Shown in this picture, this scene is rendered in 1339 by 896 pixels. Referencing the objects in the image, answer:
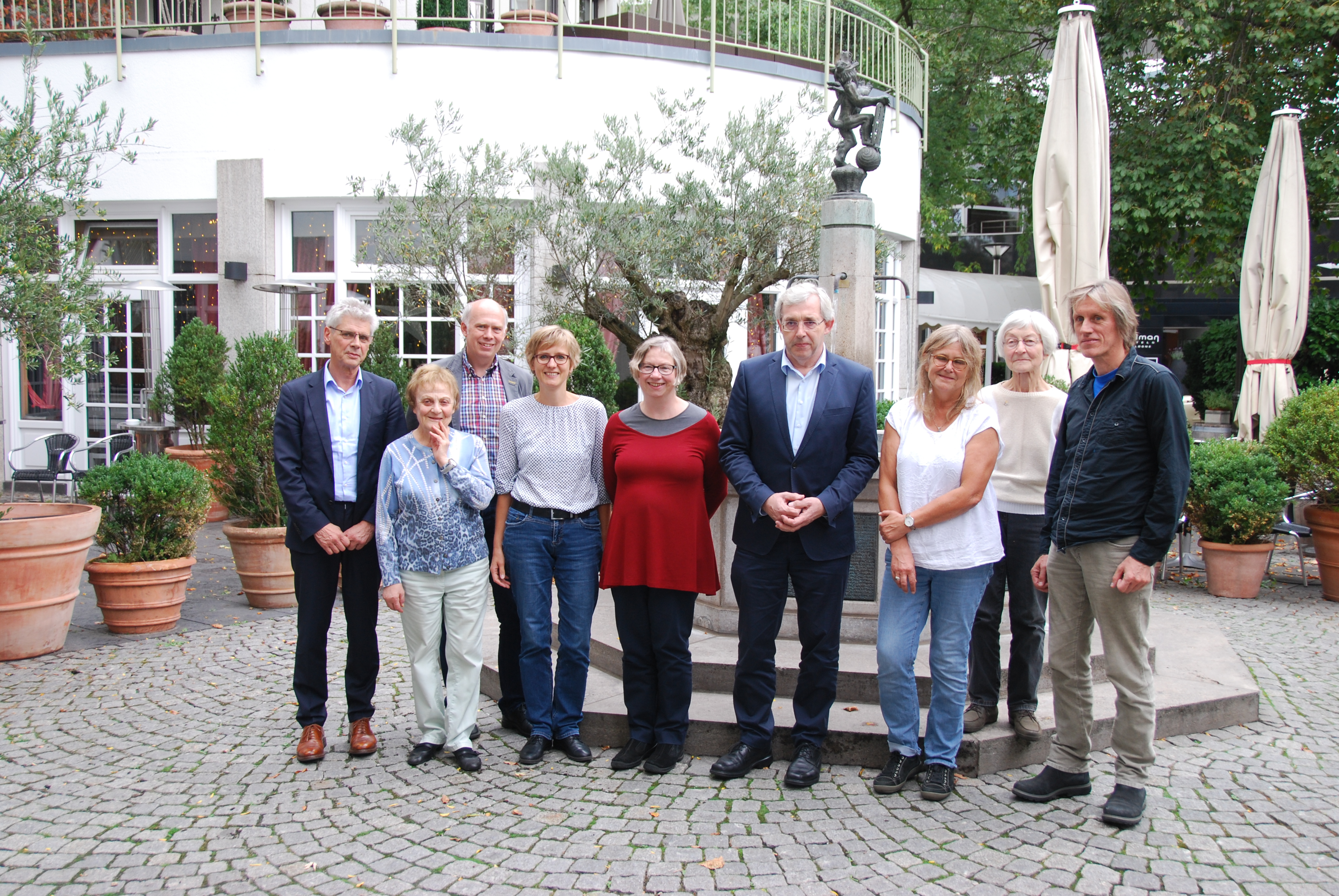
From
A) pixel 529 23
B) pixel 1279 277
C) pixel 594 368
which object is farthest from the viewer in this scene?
pixel 529 23

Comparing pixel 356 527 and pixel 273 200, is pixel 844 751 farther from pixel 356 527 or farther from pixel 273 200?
pixel 273 200

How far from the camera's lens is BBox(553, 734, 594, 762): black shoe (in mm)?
4211

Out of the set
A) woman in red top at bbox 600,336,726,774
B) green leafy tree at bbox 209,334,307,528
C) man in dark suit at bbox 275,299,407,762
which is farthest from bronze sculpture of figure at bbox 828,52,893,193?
green leafy tree at bbox 209,334,307,528

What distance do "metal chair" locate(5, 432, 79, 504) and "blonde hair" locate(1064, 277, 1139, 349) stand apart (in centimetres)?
921

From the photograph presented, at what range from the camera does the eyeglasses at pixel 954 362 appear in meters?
3.76

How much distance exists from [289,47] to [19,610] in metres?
7.77

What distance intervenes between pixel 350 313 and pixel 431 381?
19.8 inches

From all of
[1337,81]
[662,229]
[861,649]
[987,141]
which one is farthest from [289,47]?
[1337,81]

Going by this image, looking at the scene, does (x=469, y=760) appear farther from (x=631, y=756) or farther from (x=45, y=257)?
(x=45, y=257)

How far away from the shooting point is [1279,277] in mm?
9984

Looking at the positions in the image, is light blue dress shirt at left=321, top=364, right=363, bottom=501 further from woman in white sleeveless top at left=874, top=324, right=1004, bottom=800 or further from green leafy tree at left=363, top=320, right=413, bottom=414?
green leafy tree at left=363, top=320, right=413, bottom=414

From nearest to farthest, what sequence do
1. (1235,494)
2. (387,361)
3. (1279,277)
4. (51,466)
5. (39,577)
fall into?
1. (39,577)
2. (1235,494)
3. (387,361)
4. (51,466)
5. (1279,277)

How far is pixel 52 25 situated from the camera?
11.6 m

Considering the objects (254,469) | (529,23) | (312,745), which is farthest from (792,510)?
(529,23)
